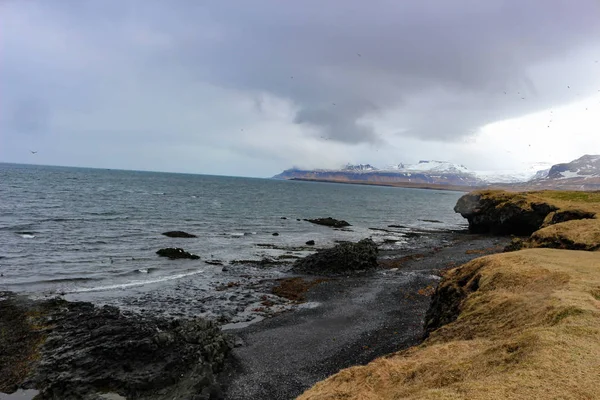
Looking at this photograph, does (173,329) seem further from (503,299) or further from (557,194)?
(557,194)

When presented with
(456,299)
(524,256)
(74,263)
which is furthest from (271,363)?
(74,263)

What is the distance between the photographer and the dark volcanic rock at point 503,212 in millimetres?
56084

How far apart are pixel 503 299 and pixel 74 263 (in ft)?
119

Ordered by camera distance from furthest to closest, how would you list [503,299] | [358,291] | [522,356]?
[358,291] → [503,299] → [522,356]

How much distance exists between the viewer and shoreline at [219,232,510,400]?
15.6m

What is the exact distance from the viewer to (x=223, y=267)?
37.4m

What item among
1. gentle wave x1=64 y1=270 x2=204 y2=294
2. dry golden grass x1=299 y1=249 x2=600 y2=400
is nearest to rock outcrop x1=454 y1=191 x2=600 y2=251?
dry golden grass x1=299 y1=249 x2=600 y2=400

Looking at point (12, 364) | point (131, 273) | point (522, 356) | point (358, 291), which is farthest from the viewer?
point (131, 273)

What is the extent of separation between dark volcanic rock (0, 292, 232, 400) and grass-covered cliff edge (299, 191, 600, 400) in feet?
27.8

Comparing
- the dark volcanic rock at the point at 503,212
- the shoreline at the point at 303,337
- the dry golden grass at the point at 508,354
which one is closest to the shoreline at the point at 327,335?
the shoreline at the point at 303,337

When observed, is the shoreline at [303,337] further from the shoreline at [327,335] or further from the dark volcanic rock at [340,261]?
the dark volcanic rock at [340,261]

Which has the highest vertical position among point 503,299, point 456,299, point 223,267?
point 503,299

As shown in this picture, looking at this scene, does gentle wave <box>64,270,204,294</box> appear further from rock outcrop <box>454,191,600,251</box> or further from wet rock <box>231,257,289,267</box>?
rock outcrop <box>454,191,600,251</box>

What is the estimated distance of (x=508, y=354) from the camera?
7641mm
